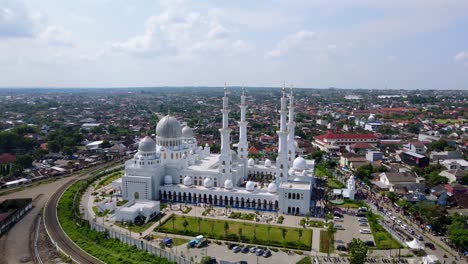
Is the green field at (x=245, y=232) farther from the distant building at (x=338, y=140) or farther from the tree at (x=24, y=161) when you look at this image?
the distant building at (x=338, y=140)

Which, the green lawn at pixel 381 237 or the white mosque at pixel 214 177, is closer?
the green lawn at pixel 381 237

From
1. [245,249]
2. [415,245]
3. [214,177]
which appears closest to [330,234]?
[415,245]

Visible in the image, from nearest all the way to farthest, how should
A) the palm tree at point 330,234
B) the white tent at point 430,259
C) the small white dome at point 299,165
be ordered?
1. the white tent at point 430,259
2. the palm tree at point 330,234
3. the small white dome at point 299,165

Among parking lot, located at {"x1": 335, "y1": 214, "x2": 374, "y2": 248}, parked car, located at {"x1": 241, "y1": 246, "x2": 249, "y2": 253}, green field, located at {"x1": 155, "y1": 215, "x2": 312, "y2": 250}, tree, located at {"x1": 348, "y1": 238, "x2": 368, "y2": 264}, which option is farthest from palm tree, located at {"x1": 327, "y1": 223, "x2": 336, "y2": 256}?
parked car, located at {"x1": 241, "y1": 246, "x2": 249, "y2": 253}

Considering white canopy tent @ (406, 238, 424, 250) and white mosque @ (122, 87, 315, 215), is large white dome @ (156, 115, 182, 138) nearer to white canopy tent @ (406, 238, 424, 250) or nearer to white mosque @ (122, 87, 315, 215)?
white mosque @ (122, 87, 315, 215)

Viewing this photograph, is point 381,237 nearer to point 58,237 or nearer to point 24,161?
point 58,237

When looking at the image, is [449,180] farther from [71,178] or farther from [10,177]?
[10,177]

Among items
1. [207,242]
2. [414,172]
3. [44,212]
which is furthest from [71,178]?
[414,172]

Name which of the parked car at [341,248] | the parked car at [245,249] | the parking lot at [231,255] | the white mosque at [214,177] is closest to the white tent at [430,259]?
the parked car at [341,248]
